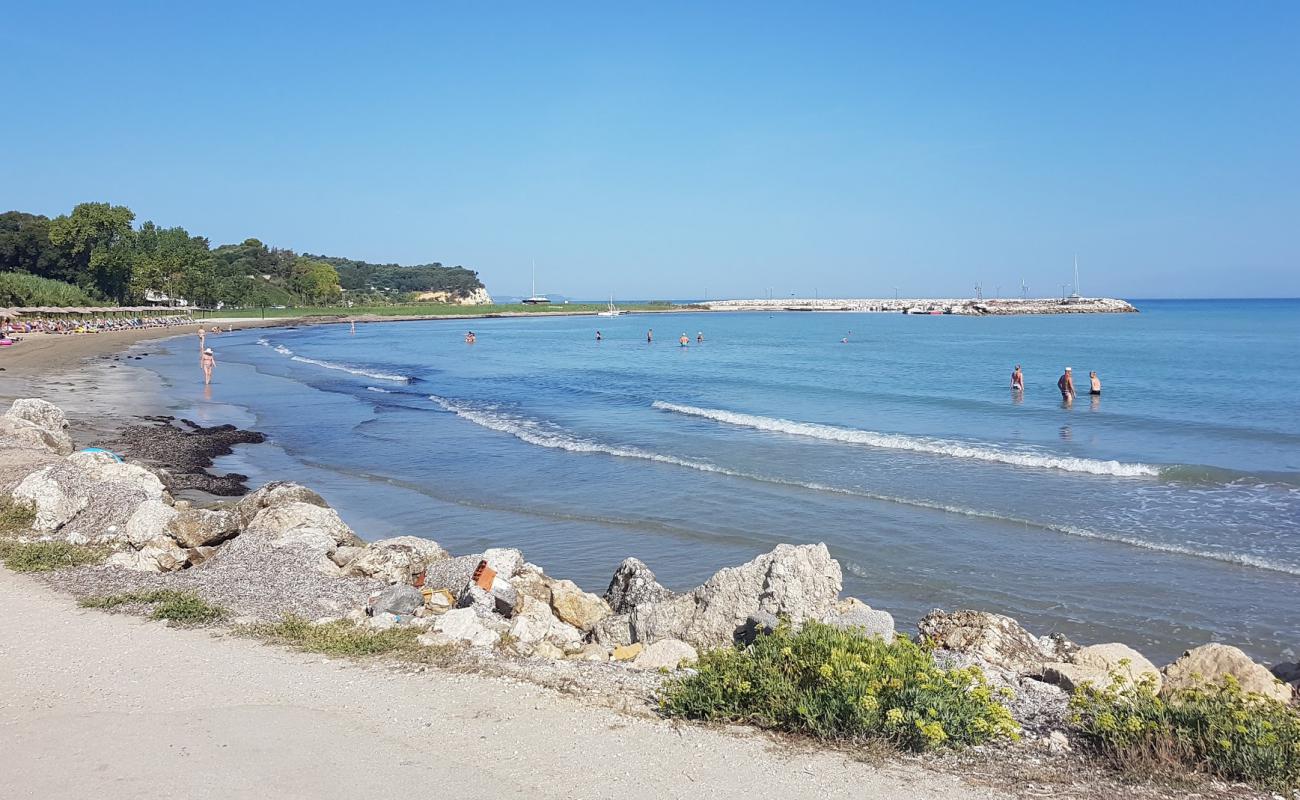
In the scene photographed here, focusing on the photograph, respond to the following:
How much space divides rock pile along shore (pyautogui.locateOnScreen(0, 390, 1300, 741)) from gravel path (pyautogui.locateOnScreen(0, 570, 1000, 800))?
3.76ft

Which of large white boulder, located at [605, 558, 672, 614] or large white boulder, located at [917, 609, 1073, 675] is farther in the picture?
large white boulder, located at [605, 558, 672, 614]

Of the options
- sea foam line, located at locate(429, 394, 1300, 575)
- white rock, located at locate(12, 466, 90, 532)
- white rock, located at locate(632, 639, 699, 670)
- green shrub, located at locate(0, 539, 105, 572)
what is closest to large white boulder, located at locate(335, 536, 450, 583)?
green shrub, located at locate(0, 539, 105, 572)

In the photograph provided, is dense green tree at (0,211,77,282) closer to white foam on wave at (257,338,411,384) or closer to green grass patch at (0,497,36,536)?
white foam on wave at (257,338,411,384)

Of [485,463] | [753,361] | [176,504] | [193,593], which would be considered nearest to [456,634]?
[193,593]

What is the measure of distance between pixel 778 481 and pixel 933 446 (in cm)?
570

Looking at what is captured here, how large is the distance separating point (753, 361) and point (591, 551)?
4213 centimetres

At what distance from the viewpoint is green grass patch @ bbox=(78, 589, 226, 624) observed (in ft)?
27.2

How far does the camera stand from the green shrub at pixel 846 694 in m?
5.71

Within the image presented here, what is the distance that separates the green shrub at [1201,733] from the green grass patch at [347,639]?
486 centimetres

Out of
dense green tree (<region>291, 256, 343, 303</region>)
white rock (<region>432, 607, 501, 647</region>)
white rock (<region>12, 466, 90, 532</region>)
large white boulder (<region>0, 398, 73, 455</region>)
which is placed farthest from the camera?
dense green tree (<region>291, 256, 343, 303</region>)

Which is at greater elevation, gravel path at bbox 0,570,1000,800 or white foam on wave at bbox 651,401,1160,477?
gravel path at bbox 0,570,1000,800

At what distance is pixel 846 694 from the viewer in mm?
5824

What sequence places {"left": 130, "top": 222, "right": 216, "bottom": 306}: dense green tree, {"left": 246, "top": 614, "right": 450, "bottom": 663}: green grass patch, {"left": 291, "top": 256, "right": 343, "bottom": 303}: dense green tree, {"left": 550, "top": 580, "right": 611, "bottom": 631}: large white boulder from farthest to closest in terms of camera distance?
1. {"left": 291, "top": 256, "right": 343, "bottom": 303}: dense green tree
2. {"left": 130, "top": 222, "right": 216, "bottom": 306}: dense green tree
3. {"left": 550, "top": 580, "right": 611, "bottom": 631}: large white boulder
4. {"left": 246, "top": 614, "right": 450, "bottom": 663}: green grass patch

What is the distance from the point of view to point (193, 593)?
353 inches
